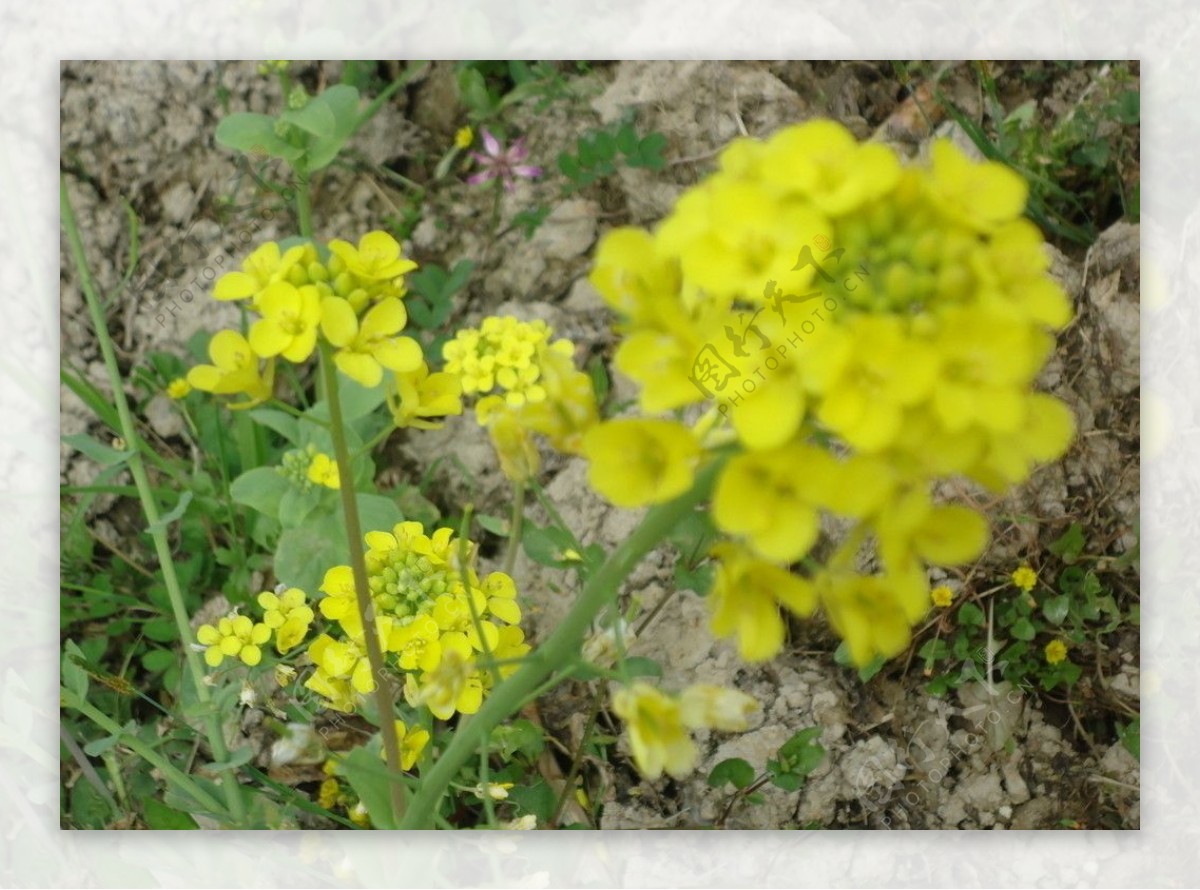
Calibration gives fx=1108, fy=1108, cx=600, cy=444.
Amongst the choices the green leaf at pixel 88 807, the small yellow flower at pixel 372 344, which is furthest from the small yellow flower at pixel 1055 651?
the green leaf at pixel 88 807

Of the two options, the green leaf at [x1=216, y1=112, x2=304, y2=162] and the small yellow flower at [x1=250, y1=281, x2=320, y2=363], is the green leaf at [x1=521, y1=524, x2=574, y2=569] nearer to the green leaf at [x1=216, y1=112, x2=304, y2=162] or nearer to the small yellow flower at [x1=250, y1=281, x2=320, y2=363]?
the small yellow flower at [x1=250, y1=281, x2=320, y2=363]

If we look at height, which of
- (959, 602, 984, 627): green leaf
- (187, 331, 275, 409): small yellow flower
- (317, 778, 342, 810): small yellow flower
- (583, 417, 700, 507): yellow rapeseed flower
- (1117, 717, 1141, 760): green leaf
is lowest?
(317, 778, 342, 810): small yellow flower

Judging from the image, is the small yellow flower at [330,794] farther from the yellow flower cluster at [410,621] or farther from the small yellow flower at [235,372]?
the small yellow flower at [235,372]

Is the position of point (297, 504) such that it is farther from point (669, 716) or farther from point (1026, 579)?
point (1026, 579)

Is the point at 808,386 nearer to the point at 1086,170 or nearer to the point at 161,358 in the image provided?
the point at 1086,170

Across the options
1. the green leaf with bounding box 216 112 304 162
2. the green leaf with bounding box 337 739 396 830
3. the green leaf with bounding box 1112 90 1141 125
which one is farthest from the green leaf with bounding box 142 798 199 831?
the green leaf with bounding box 1112 90 1141 125
